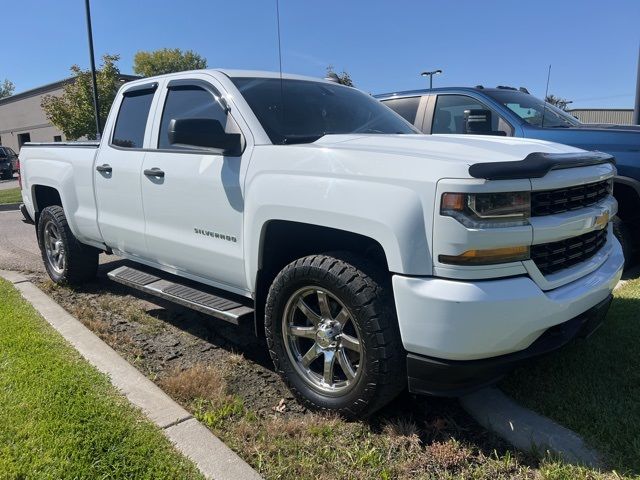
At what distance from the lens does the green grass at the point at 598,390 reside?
2.55 meters

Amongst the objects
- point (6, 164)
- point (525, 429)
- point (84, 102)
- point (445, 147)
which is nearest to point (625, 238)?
point (525, 429)

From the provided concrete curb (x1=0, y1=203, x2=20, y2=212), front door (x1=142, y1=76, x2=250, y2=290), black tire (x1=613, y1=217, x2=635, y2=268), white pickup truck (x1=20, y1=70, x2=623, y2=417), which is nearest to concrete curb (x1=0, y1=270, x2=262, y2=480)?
white pickup truck (x1=20, y1=70, x2=623, y2=417)

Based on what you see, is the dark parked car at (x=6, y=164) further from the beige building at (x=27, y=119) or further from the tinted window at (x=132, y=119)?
the tinted window at (x=132, y=119)

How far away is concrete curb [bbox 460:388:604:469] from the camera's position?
2.47m

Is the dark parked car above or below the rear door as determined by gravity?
below

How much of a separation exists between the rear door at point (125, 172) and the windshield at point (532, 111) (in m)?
3.79

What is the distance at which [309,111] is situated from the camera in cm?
364

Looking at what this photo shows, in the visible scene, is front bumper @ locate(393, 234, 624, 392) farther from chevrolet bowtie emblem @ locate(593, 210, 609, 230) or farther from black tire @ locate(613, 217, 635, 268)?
black tire @ locate(613, 217, 635, 268)

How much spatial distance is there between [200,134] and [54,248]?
11.1 ft

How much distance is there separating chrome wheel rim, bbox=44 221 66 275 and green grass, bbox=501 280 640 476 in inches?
175

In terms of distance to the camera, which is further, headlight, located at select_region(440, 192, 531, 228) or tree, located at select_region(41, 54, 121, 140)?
tree, located at select_region(41, 54, 121, 140)

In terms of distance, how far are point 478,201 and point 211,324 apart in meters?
2.83

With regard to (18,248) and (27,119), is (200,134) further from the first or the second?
(27,119)

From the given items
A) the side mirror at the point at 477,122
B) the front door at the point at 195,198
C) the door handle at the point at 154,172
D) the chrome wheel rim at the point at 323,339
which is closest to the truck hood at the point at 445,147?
the front door at the point at 195,198
